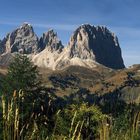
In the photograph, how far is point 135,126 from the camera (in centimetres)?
766

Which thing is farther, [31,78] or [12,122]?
[31,78]

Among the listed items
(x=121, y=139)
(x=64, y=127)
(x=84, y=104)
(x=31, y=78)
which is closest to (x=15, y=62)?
(x=31, y=78)

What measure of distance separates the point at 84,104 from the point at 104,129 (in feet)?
239

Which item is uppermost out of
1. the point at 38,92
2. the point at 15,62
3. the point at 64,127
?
the point at 15,62

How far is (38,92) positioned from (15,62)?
9.47m

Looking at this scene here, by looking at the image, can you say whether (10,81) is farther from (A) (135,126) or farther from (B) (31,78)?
(A) (135,126)

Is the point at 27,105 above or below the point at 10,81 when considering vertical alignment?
below

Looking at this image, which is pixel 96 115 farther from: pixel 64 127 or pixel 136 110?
pixel 136 110

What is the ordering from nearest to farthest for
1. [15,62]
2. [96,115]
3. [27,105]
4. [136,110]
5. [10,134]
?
[10,134] → [136,110] → [27,105] → [96,115] → [15,62]

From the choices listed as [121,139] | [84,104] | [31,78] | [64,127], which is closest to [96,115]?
[84,104]

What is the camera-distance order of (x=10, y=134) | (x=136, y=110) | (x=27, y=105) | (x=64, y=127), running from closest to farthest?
(x=10, y=134), (x=136, y=110), (x=64, y=127), (x=27, y=105)

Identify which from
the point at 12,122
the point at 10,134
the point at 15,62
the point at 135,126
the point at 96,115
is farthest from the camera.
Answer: the point at 15,62

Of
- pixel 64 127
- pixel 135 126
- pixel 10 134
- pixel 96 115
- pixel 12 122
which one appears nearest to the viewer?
pixel 10 134

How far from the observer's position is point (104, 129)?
6840mm
